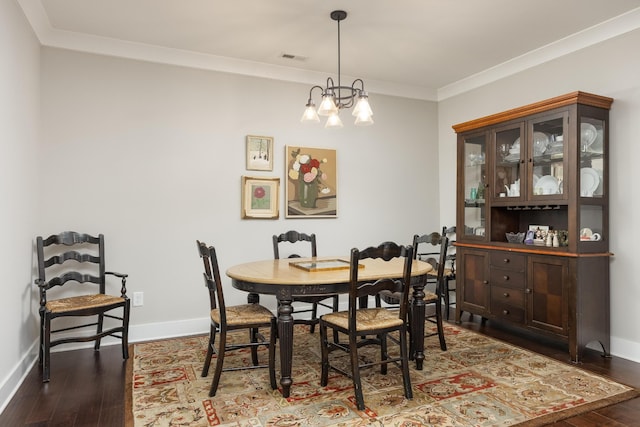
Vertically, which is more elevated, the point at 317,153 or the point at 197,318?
the point at 317,153

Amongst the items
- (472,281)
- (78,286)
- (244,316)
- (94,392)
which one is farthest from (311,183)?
(94,392)

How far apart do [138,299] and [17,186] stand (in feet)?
4.62

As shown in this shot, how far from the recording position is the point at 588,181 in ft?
11.2

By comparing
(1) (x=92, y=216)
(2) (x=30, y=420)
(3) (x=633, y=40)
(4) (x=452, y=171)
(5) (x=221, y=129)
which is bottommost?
(2) (x=30, y=420)

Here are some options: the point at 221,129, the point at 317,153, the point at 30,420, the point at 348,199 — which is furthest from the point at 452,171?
the point at 30,420

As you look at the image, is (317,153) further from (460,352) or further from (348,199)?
(460,352)

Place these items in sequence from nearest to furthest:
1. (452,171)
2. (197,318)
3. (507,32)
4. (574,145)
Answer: (574,145), (507,32), (197,318), (452,171)

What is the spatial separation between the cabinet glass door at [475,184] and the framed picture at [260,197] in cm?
191

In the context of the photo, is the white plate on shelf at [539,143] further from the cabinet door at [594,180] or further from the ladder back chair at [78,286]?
the ladder back chair at [78,286]

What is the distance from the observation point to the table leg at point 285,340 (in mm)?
2549

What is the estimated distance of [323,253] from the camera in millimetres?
4605

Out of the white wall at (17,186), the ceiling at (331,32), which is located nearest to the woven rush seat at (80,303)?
the white wall at (17,186)

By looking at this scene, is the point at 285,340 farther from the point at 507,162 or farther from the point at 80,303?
the point at 507,162

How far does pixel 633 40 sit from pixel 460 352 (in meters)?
2.76
